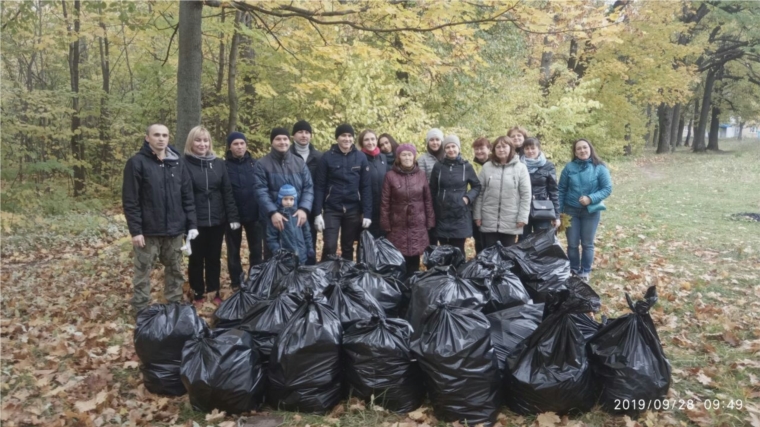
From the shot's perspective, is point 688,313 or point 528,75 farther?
point 528,75

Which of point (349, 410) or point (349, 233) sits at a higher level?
point (349, 233)

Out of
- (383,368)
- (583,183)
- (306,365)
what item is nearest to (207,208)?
(306,365)

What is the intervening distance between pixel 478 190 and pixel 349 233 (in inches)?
60.1

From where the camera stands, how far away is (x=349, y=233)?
5.50 metres

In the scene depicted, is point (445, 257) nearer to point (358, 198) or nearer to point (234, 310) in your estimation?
point (358, 198)

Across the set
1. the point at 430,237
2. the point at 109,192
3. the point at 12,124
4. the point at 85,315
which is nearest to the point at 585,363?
the point at 430,237

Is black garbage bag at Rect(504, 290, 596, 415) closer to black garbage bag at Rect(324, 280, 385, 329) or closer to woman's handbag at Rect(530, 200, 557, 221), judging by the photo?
black garbage bag at Rect(324, 280, 385, 329)

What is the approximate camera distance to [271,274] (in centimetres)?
433

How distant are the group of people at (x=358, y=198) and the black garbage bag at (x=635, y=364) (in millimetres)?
2329

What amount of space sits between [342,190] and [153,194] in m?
1.88

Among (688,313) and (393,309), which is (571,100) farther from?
(393,309)

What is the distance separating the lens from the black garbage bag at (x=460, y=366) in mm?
2945

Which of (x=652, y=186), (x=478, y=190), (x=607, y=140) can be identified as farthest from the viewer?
(x=607, y=140)

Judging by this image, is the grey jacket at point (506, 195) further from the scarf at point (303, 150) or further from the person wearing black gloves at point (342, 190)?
the scarf at point (303, 150)
